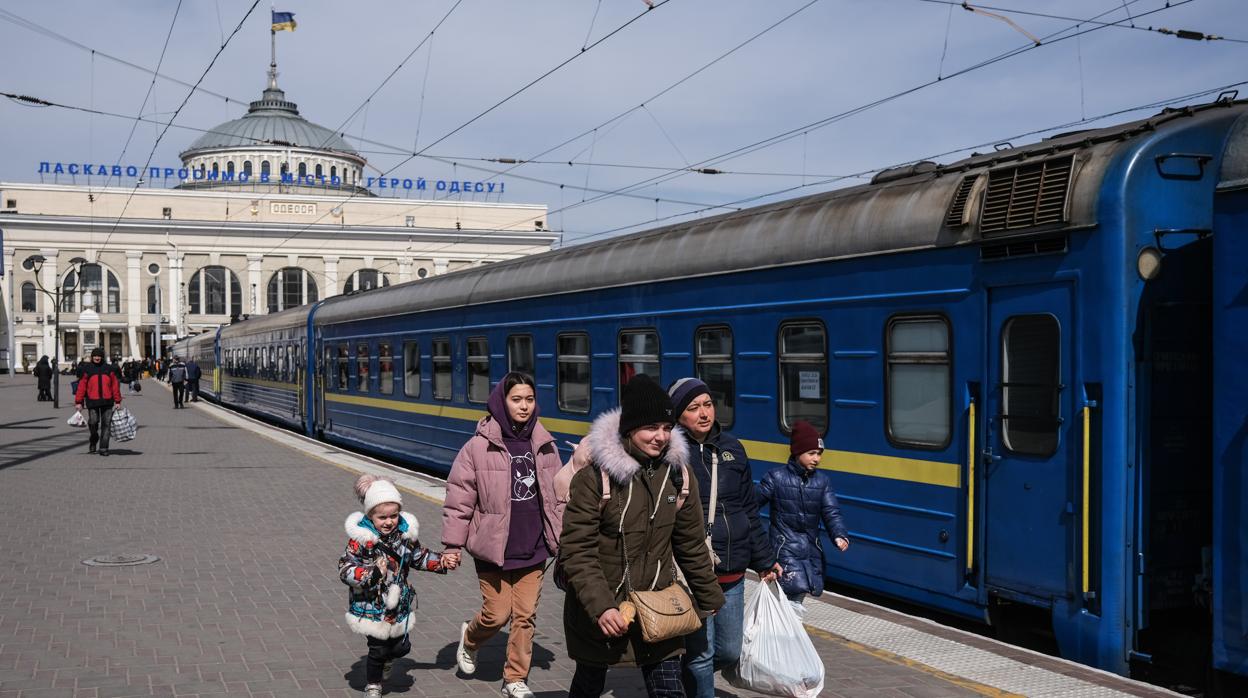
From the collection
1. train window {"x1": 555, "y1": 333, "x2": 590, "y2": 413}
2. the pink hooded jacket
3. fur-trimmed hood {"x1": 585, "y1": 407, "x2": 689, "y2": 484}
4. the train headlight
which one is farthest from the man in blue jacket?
train window {"x1": 555, "y1": 333, "x2": 590, "y2": 413}

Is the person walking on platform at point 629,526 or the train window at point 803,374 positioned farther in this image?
the train window at point 803,374

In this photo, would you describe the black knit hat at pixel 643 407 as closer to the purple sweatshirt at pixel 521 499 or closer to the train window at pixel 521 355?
the purple sweatshirt at pixel 521 499

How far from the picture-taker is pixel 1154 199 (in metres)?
6.82

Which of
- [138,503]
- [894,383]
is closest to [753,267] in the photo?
[894,383]

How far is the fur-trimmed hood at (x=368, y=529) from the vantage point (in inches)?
234

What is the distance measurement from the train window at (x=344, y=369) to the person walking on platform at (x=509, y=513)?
16.6m

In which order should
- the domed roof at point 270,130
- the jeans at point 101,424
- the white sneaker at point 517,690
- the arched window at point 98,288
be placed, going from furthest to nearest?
the domed roof at point 270,130 → the arched window at point 98,288 → the jeans at point 101,424 → the white sneaker at point 517,690

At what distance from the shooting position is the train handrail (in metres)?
7.57

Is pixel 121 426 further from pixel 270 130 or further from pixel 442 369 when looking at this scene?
pixel 270 130

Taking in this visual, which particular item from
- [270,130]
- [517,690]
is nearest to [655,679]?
[517,690]

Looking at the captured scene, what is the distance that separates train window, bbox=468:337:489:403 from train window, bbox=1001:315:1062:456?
29.2ft

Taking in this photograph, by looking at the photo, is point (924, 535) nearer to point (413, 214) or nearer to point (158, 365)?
point (158, 365)

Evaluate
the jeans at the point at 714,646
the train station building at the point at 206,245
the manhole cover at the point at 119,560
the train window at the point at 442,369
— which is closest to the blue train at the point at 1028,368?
the jeans at the point at 714,646

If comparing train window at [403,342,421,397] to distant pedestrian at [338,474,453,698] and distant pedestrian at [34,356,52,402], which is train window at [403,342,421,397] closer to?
distant pedestrian at [338,474,453,698]
